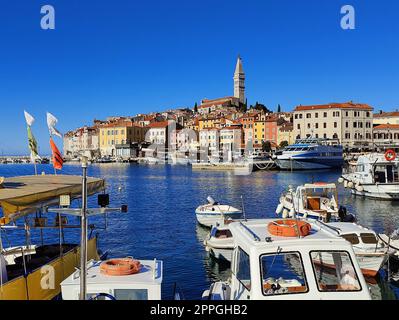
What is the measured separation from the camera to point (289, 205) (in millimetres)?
27828

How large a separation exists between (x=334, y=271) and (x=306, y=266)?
29.5 inches

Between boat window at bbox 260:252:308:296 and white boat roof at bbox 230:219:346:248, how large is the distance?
0.17m

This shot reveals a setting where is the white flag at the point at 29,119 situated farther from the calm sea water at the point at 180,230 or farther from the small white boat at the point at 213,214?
the small white boat at the point at 213,214

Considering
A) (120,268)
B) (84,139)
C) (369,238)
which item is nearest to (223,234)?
(369,238)

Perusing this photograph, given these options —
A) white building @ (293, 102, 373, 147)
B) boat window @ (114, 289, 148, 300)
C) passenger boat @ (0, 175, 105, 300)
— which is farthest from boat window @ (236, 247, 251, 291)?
white building @ (293, 102, 373, 147)

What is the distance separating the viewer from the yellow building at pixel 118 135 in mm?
141125

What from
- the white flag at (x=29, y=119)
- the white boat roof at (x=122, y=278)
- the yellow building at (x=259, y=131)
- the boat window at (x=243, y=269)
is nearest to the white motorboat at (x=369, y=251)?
the white boat roof at (x=122, y=278)

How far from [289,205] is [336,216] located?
199 inches

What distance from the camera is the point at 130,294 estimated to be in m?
7.52

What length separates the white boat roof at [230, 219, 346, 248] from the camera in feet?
20.2

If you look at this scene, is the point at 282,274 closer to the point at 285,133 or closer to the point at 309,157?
the point at 309,157

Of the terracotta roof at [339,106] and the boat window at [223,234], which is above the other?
the terracotta roof at [339,106]
